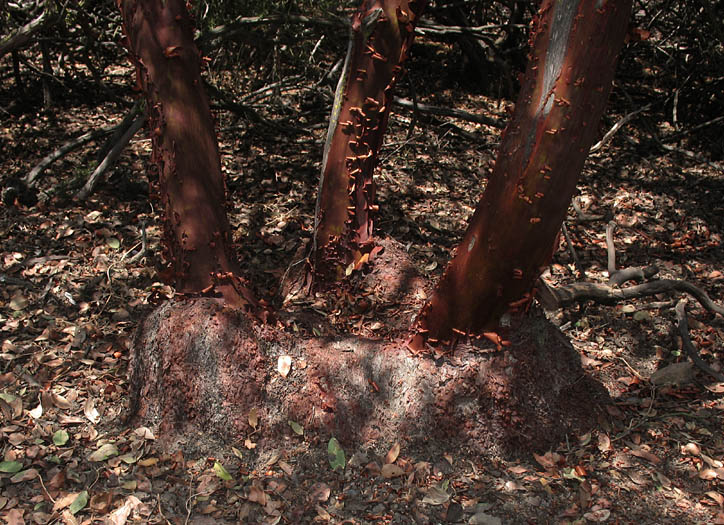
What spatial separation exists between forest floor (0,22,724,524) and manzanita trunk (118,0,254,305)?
38 cm

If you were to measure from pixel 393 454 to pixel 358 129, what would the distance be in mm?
1597

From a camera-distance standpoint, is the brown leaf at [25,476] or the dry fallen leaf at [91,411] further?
the dry fallen leaf at [91,411]

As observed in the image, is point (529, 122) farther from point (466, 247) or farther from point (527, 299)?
point (527, 299)

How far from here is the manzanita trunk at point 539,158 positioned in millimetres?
2230

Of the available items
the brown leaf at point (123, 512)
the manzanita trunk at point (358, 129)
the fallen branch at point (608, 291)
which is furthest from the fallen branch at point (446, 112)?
the brown leaf at point (123, 512)

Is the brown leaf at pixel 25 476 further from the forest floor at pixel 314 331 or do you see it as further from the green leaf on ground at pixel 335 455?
the green leaf on ground at pixel 335 455

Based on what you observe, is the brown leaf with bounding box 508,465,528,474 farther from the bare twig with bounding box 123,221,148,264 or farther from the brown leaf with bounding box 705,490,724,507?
the bare twig with bounding box 123,221,148,264

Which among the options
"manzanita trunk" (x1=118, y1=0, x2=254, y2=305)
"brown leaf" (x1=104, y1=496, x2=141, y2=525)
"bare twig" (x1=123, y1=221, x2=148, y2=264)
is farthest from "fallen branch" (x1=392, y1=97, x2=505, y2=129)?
"brown leaf" (x1=104, y1=496, x2=141, y2=525)

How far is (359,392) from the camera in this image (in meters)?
2.91

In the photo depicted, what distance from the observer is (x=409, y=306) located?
350cm

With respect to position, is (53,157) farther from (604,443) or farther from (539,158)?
(604,443)

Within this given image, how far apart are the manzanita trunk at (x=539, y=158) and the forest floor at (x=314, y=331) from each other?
30.1 inches

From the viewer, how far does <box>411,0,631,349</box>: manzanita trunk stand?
2230 mm

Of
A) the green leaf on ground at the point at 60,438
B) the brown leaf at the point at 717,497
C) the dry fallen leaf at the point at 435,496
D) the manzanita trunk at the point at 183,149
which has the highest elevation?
the manzanita trunk at the point at 183,149
